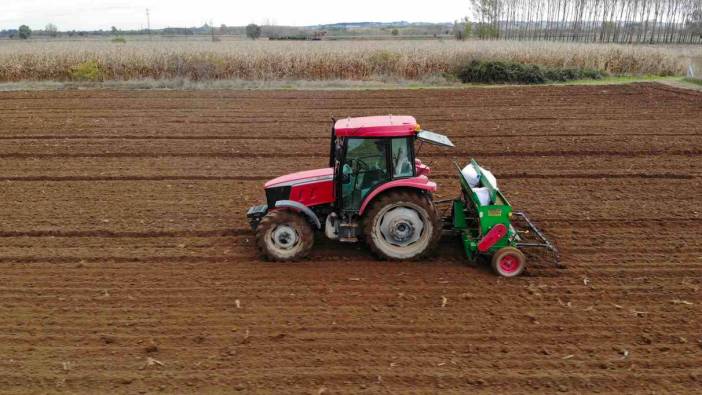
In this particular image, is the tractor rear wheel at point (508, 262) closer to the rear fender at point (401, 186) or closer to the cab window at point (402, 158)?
the rear fender at point (401, 186)

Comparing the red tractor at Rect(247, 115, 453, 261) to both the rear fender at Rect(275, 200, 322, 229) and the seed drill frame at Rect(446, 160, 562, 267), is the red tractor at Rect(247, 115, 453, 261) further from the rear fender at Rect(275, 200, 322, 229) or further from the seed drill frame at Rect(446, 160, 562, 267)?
the seed drill frame at Rect(446, 160, 562, 267)

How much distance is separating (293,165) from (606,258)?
21.3 feet

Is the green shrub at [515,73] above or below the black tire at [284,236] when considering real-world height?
above

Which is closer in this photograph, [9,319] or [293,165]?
[9,319]

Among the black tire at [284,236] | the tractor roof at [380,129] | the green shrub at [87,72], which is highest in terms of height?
the tractor roof at [380,129]

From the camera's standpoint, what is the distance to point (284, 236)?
772 cm

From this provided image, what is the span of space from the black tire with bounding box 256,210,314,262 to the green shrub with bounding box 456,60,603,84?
1925 cm

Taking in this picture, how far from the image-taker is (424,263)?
25.4 ft

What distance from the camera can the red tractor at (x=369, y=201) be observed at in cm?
746

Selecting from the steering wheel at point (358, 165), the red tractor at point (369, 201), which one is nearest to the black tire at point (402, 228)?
the red tractor at point (369, 201)

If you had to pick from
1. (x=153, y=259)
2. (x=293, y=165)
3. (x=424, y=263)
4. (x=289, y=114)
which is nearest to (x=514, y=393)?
(x=424, y=263)

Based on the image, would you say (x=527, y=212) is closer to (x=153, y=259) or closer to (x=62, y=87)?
(x=153, y=259)

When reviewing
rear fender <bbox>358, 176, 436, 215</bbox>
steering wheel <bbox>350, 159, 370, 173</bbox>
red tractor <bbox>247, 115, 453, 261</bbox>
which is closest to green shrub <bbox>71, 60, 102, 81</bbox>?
red tractor <bbox>247, 115, 453, 261</bbox>

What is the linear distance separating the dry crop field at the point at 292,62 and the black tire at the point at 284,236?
19498mm
